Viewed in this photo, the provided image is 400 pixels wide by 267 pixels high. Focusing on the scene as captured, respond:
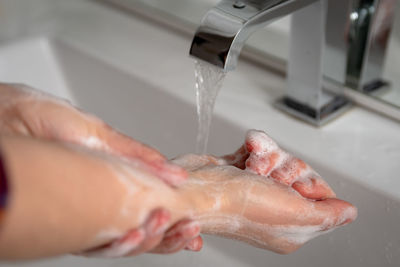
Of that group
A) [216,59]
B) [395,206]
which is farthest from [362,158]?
[216,59]

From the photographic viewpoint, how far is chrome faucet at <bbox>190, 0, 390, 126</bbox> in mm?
540

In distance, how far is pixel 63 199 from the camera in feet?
1.08

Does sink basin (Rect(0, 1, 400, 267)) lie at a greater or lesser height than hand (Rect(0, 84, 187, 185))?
lesser

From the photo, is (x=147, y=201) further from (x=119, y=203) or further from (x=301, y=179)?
(x=301, y=179)

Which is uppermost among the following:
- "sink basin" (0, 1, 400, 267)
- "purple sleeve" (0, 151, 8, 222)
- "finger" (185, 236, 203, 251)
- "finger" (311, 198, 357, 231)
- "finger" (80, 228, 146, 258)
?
"purple sleeve" (0, 151, 8, 222)

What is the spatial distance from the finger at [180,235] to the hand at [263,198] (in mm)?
35

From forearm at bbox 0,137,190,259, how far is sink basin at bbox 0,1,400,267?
30cm

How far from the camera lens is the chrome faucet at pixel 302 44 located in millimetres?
540

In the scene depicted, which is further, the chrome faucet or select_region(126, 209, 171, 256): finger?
the chrome faucet

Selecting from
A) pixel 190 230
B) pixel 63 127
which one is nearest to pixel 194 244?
pixel 190 230

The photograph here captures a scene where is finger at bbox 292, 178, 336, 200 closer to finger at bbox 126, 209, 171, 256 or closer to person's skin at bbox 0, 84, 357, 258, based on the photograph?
person's skin at bbox 0, 84, 357, 258

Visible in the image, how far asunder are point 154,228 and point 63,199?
89mm

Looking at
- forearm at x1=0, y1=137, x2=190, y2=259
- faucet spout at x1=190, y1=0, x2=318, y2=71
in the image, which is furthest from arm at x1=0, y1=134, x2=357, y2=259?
faucet spout at x1=190, y1=0, x2=318, y2=71

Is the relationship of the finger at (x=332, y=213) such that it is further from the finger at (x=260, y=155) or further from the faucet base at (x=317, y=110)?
the faucet base at (x=317, y=110)
